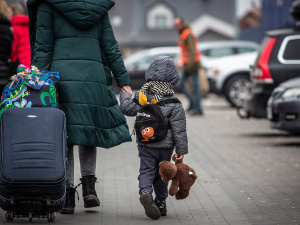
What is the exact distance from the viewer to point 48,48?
6547 mm

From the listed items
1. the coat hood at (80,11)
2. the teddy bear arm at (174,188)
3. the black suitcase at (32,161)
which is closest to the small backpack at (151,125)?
the teddy bear arm at (174,188)

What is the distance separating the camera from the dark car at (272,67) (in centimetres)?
1383

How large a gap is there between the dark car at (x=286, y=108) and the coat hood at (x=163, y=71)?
554cm

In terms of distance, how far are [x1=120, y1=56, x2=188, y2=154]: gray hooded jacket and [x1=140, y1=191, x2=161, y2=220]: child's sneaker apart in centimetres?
39

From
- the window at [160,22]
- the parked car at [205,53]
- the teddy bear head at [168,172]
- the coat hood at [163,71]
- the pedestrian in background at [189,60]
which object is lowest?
the window at [160,22]

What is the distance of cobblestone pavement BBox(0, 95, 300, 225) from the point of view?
6551 mm

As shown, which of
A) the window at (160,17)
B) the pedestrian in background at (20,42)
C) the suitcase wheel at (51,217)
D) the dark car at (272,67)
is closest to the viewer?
the suitcase wheel at (51,217)

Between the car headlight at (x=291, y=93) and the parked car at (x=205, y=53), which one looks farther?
the parked car at (x=205, y=53)

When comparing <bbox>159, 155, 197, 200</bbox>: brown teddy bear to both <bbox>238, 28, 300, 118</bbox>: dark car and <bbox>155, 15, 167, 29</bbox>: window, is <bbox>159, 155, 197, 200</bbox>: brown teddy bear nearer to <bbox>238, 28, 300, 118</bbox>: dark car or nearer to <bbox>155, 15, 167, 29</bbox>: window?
<bbox>238, 28, 300, 118</bbox>: dark car

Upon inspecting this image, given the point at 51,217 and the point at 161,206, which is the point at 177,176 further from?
the point at 51,217

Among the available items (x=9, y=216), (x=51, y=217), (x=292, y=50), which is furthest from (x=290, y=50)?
(x=9, y=216)

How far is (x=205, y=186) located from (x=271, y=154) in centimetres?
312

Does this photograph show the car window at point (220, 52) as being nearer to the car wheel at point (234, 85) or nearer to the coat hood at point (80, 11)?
the car wheel at point (234, 85)

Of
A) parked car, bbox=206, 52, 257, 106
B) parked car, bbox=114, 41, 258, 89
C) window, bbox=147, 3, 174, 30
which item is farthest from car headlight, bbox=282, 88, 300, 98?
window, bbox=147, 3, 174, 30
